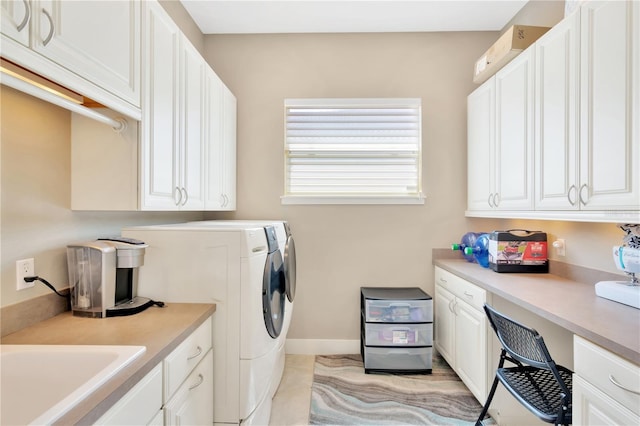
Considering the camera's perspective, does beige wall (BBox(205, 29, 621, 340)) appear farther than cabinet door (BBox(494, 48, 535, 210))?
Yes

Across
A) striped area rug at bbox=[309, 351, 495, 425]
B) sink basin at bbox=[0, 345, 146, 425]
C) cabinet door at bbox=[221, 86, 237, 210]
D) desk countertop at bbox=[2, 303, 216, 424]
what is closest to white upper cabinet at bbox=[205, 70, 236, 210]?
cabinet door at bbox=[221, 86, 237, 210]

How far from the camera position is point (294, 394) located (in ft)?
7.13

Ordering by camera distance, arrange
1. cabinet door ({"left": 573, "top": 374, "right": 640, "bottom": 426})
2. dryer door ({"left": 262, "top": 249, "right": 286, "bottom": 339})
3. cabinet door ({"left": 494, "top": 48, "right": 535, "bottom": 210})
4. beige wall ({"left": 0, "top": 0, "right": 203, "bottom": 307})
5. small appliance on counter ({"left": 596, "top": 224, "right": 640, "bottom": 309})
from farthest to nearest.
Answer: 1. cabinet door ({"left": 494, "top": 48, "right": 535, "bottom": 210})
2. dryer door ({"left": 262, "top": 249, "right": 286, "bottom": 339})
3. small appliance on counter ({"left": 596, "top": 224, "right": 640, "bottom": 309})
4. beige wall ({"left": 0, "top": 0, "right": 203, "bottom": 307})
5. cabinet door ({"left": 573, "top": 374, "right": 640, "bottom": 426})

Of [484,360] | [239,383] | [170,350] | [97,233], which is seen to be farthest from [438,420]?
[97,233]

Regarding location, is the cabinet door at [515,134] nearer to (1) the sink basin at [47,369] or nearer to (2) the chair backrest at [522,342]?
(2) the chair backrest at [522,342]

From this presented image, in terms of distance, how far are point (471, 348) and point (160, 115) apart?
2268mm

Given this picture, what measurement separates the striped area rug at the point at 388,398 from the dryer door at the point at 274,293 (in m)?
0.65

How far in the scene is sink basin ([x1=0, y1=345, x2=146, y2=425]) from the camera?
91 cm

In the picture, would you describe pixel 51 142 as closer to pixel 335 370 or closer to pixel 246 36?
pixel 246 36

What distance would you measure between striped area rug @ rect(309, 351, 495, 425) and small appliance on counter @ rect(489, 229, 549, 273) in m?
0.92

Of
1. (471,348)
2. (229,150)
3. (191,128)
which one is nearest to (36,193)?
(191,128)

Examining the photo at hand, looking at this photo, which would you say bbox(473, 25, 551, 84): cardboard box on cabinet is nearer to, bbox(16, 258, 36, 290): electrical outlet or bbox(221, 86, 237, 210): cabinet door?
bbox(221, 86, 237, 210): cabinet door

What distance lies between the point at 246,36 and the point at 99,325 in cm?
253

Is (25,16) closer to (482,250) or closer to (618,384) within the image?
(618,384)
